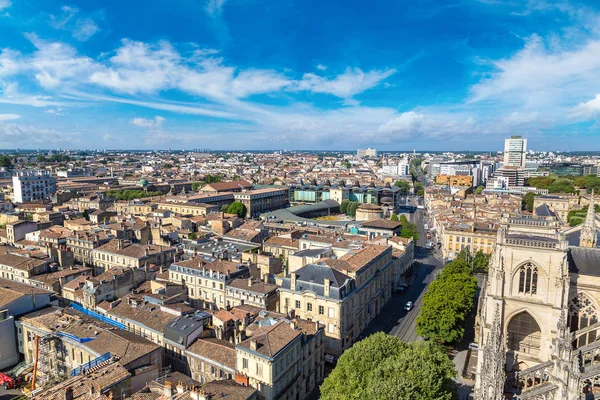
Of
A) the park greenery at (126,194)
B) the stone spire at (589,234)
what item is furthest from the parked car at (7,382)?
the park greenery at (126,194)

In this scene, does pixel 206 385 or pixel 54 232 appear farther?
pixel 54 232

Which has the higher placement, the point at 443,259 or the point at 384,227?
the point at 384,227

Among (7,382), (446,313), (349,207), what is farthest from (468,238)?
(7,382)

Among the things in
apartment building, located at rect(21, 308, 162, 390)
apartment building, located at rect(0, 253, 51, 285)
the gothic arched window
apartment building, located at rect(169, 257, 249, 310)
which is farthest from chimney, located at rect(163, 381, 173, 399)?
apartment building, located at rect(0, 253, 51, 285)

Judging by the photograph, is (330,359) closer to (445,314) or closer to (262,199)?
(445,314)

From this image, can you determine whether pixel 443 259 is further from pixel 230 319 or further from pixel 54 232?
pixel 54 232

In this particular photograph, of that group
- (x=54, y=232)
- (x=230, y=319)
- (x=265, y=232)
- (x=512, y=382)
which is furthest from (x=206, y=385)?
(x=54, y=232)
